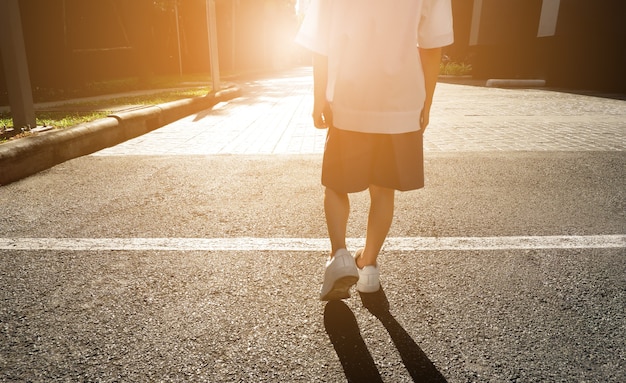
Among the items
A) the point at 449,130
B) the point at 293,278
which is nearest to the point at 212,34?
the point at 449,130

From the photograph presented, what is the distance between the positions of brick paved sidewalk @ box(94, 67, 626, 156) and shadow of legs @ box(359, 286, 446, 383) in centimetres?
353

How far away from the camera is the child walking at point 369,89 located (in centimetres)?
182

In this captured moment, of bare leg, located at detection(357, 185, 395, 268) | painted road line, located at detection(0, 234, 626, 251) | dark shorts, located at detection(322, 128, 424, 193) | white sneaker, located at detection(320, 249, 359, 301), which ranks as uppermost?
dark shorts, located at detection(322, 128, 424, 193)

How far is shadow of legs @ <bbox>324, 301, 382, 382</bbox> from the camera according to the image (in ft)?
5.18

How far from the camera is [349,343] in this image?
1.76 metres

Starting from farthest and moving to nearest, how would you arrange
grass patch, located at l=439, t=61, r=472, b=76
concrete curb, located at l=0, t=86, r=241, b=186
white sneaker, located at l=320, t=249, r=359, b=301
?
1. grass patch, located at l=439, t=61, r=472, b=76
2. concrete curb, located at l=0, t=86, r=241, b=186
3. white sneaker, located at l=320, t=249, r=359, b=301

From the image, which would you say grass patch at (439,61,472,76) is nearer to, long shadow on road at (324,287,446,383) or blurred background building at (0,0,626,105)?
blurred background building at (0,0,626,105)

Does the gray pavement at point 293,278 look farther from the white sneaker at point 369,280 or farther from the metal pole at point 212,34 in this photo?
the metal pole at point 212,34

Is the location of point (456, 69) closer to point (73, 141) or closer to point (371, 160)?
point (73, 141)

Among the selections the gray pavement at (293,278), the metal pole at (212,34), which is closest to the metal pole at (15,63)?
the gray pavement at (293,278)

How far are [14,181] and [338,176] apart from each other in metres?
3.85

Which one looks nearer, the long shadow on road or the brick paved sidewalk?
the long shadow on road

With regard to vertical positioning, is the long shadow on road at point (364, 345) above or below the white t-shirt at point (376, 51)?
below

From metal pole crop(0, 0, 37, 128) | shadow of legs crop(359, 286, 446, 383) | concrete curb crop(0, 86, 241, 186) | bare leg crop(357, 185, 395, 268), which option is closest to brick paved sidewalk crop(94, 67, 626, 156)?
concrete curb crop(0, 86, 241, 186)
